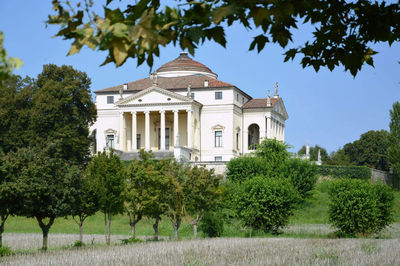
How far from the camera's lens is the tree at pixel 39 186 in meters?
26.0

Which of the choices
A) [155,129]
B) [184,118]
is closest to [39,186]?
[184,118]

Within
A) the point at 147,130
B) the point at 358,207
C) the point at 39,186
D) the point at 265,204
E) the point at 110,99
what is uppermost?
the point at 110,99

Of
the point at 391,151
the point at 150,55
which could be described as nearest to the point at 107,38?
the point at 150,55

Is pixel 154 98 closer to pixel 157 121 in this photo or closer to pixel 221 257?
pixel 157 121

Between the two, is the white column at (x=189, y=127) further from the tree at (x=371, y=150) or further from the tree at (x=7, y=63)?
the tree at (x=7, y=63)

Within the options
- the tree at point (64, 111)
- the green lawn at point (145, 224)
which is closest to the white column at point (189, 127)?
the tree at point (64, 111)

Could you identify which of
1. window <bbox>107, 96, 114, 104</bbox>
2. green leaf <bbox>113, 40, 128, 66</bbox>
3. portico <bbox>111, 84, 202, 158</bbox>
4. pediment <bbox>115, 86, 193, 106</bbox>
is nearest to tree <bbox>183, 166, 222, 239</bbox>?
portico <bbox>111, 84, 202, 158</bbox>

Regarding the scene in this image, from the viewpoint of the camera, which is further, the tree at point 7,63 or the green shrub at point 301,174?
the green shrub at point 301,174

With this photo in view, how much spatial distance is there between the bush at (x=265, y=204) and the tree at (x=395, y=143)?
1139 inches

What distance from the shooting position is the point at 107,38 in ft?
14.0

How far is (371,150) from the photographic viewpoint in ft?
318

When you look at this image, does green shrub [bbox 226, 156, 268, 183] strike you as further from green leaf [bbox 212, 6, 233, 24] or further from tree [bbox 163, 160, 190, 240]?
green leaf [bbox 212, 6, 233, 24]

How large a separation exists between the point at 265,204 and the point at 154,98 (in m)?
32.9

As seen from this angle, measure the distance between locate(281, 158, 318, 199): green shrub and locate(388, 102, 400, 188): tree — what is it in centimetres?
1443
